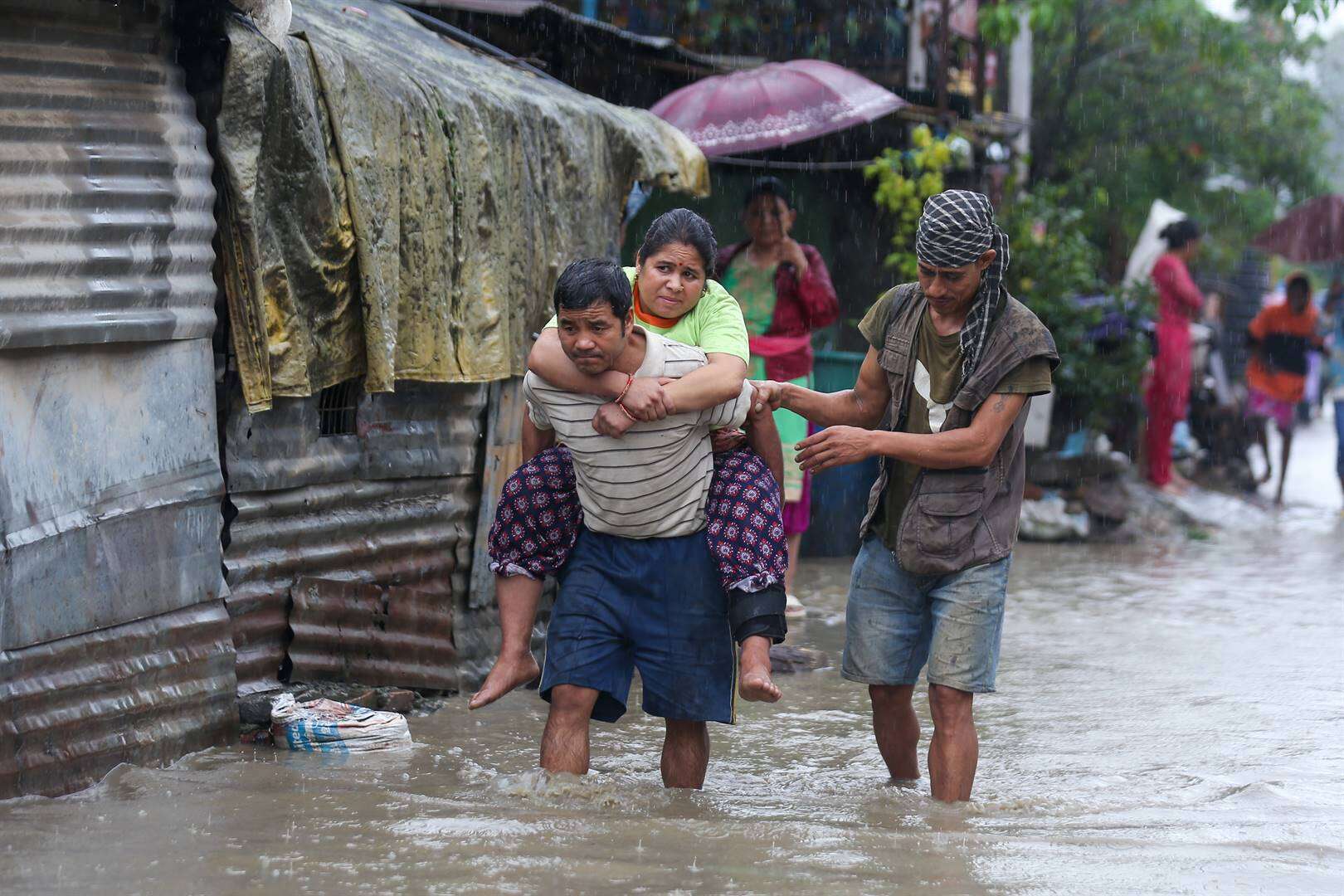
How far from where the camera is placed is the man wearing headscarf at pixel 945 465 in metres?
4.29

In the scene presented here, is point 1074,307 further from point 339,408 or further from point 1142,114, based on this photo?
point 1142,114

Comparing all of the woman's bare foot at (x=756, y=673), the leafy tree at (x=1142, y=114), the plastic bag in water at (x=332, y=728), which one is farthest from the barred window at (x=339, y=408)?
the leafy tree at (x=1142, y=114)

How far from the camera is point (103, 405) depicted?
14.5 ft

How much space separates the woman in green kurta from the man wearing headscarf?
2.78 metres

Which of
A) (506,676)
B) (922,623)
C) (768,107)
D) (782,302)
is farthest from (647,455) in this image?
(768,107)

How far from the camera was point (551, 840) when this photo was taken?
12.7 feet

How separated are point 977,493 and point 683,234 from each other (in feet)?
3.61

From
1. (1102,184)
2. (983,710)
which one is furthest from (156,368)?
(1102,184)

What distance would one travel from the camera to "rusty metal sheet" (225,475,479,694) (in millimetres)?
5195

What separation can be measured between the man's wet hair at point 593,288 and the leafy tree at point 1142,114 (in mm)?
14624

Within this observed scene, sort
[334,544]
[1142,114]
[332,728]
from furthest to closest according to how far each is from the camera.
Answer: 1. [1142,114]
2. [334,544]
3. [332,728]

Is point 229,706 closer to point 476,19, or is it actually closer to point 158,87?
point 158,87

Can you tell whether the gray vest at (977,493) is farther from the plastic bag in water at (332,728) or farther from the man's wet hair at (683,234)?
the plastic bag in water at (332,728)

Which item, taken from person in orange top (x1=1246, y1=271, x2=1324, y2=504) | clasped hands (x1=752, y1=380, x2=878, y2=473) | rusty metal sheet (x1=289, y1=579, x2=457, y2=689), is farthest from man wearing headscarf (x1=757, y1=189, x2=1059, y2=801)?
person in orange top (x1=1246, y1=271, x2=1324, y2=504)
